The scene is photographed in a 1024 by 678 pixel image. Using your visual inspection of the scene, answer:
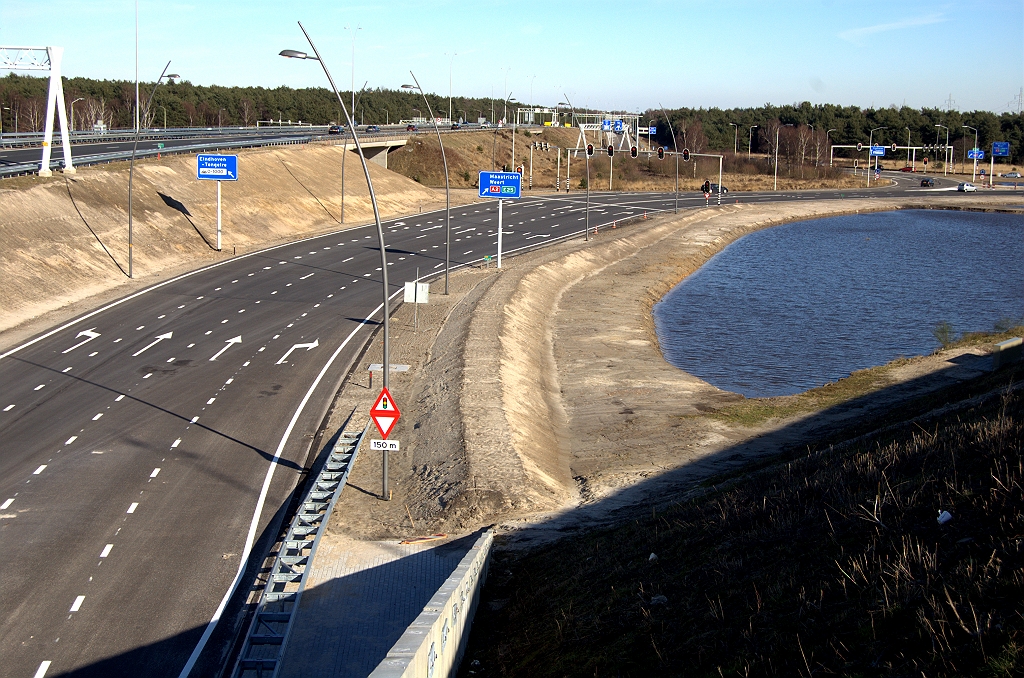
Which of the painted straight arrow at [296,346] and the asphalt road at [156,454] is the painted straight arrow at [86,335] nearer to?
the asphalt road at [156,454]

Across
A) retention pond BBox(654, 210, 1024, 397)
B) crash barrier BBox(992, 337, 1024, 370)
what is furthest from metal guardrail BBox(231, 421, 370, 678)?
crash barrier BBox(992, 337, 1024, 370)

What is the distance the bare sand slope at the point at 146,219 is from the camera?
4428 centimetres

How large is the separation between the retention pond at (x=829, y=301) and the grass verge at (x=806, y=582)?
21.1 m

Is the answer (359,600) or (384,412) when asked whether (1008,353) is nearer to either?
(384,412)

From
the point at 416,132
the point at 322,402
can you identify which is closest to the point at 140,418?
the point at 322,402

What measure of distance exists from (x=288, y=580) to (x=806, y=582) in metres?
8.69

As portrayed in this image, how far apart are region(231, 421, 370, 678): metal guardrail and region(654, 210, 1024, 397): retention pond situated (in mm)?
20411

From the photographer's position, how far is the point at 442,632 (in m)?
12.2

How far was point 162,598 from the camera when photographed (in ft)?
54.7

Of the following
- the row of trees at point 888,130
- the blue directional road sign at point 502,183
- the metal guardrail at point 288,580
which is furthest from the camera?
the row of trees at point 888,130

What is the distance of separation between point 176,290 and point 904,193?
10753 centimetres

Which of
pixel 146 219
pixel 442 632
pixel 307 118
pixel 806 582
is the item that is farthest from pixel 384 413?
pixel 307 118

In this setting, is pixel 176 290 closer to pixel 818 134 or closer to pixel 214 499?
pixel 214 499

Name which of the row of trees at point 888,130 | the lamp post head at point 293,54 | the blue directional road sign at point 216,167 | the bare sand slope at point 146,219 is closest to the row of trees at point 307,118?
the row of trees at point 888,130
